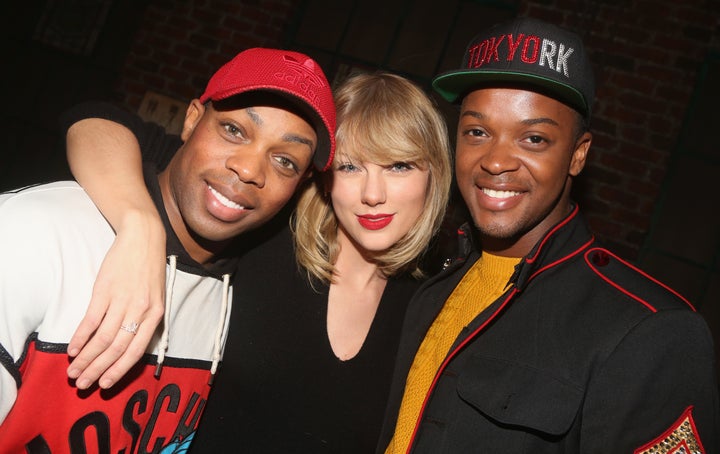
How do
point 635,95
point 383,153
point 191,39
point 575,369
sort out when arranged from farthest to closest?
point 191,39 < point 635,95 < point 383,153 < point 575,369

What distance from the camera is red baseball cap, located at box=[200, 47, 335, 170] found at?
1.61 meters

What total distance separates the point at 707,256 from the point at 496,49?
2641 mm

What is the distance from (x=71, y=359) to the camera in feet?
4.21

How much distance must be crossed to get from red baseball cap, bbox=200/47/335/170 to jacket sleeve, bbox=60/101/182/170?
10.0 inches

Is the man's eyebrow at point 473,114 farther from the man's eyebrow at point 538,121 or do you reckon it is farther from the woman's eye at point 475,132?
the man's eyebrow at point 538,121

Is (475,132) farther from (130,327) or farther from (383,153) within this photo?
(130,327)

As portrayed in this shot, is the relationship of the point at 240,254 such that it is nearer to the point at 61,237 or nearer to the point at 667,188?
the point at 61,237

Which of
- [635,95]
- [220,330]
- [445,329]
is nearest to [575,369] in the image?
[445,329]

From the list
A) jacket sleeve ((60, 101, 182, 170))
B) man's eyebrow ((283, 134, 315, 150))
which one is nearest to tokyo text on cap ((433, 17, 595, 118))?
man's eyebrow ((283, 134, 315, 150))

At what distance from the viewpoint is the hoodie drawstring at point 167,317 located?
1.46 metres

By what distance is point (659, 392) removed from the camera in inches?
48.5

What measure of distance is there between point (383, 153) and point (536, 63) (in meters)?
0.67

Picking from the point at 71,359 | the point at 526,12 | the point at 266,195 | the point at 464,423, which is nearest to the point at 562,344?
the point at 464,423

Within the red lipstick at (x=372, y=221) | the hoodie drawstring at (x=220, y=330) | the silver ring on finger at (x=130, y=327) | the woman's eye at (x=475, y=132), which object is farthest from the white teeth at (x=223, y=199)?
the woman's eye at (x=475, y=132)
